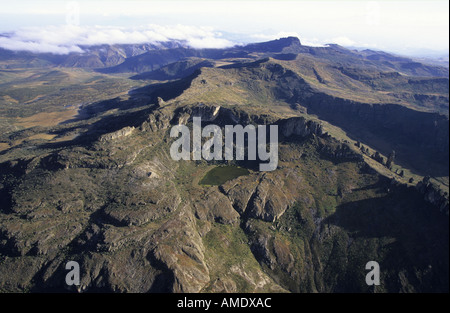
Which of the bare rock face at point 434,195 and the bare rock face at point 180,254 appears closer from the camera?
the bare rock face at point 180,254

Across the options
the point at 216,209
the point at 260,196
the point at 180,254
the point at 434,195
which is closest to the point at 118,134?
the point at 216,209

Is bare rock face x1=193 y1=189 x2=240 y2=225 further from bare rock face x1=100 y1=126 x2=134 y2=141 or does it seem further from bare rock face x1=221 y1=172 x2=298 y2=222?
bare rock face x1=100 y1=126 x2=134 y2=141

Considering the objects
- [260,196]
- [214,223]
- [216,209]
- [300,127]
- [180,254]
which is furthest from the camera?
[300,127]

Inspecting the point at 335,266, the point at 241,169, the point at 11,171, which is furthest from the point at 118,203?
the point at 335,266

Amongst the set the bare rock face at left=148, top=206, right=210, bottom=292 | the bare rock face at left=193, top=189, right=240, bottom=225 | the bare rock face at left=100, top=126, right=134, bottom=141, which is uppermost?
the bare rock face at left=100, top=126, right=134, bottom=141

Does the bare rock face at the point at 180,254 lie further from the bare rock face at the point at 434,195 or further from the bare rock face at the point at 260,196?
the bare rock face at the point at 434,195

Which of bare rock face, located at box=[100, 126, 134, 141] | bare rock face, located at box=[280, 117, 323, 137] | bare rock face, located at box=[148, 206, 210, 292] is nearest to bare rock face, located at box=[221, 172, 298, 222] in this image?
bare rock face, located at box=[148, 206, 210, 292]

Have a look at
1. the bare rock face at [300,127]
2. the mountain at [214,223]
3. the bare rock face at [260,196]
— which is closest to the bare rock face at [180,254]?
the mountain at [214,223]

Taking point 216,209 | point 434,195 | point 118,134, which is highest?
point 118,134

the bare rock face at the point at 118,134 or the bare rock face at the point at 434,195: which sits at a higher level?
the bare rock face at the point at 118,134

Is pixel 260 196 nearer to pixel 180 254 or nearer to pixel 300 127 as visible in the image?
pixel 180 254
